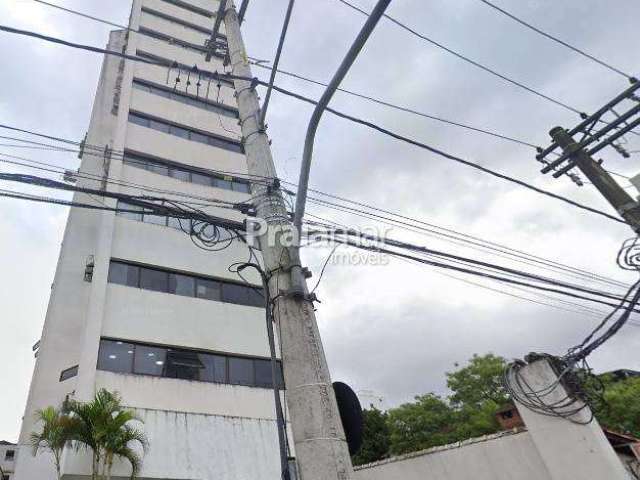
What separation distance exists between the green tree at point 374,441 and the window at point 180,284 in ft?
44.9

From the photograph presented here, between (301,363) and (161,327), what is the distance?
10.3 m

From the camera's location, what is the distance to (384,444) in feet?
82.8

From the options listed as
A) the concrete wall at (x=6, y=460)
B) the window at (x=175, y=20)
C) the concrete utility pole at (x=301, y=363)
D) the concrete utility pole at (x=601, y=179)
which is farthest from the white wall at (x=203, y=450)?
the concrete wall at (x=6, y=460)

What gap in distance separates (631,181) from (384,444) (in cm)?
2017

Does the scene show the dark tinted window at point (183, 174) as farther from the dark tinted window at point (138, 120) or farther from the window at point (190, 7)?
the window at point (190, 7)

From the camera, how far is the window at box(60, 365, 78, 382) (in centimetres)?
1156

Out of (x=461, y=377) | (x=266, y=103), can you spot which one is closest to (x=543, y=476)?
(x=266, y=103)

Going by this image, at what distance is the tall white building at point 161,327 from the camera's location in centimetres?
1077

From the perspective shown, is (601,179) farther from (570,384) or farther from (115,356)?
(115,356)

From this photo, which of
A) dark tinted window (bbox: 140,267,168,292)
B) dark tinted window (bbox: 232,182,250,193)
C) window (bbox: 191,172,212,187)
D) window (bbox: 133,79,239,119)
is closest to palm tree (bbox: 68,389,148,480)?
dark tinted window (bbox: 140,267,168,292)

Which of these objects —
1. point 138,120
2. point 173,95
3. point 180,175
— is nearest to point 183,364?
point 180,175

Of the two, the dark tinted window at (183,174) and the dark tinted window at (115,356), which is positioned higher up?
the dark tinted window at (183,174)

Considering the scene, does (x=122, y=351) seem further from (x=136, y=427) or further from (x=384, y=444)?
(x=384, y=444)

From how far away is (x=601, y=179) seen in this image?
10539 mm
